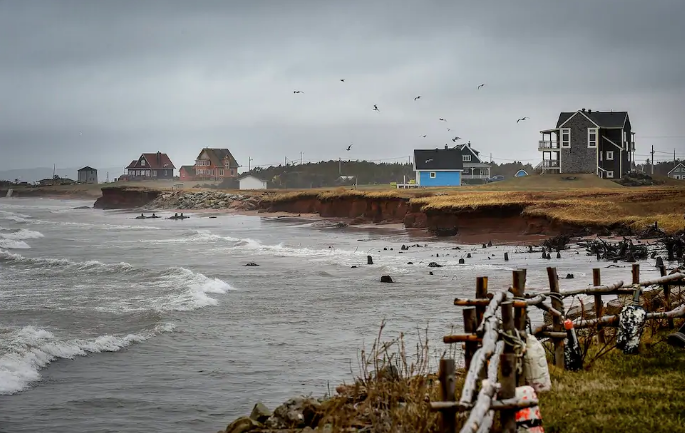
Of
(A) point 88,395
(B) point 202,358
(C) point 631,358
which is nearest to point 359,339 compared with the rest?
(B) point 202,358

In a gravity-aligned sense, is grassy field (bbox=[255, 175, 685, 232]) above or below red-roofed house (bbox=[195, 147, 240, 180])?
below

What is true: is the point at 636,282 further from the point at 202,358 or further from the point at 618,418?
the point at 202,358

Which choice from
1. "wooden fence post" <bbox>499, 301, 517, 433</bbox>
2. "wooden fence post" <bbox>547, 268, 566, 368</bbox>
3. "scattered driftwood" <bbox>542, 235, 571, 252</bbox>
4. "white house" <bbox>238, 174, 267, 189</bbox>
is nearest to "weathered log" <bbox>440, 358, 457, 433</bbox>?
"wooden fence post" <bbox>499, 301, 517, 433</bbox>

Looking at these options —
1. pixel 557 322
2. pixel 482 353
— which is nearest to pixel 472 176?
pixel 557 322

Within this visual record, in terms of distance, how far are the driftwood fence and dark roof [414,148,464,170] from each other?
9556 centimetres

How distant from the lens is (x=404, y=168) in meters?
170

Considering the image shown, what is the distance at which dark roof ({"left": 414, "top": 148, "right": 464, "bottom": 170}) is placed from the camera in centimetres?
10831

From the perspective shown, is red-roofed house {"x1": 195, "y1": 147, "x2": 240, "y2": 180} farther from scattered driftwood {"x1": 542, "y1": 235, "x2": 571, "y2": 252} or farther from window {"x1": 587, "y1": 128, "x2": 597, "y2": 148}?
scattered driftwood {"x1": 542, "y1": 235, "x2": 571, "y2": 252}

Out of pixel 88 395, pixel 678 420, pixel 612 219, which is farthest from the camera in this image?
pixel 612 219

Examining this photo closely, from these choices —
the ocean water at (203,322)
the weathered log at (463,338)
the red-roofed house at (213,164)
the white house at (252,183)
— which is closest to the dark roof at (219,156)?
the red-roofed house at (213,164)

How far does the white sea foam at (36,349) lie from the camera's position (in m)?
16.2

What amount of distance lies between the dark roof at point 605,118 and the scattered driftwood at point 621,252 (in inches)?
2284

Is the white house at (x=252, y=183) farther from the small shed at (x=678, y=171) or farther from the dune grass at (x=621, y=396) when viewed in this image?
the dune grass at (x=621, y=396)

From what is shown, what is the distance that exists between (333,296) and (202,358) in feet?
30.9
